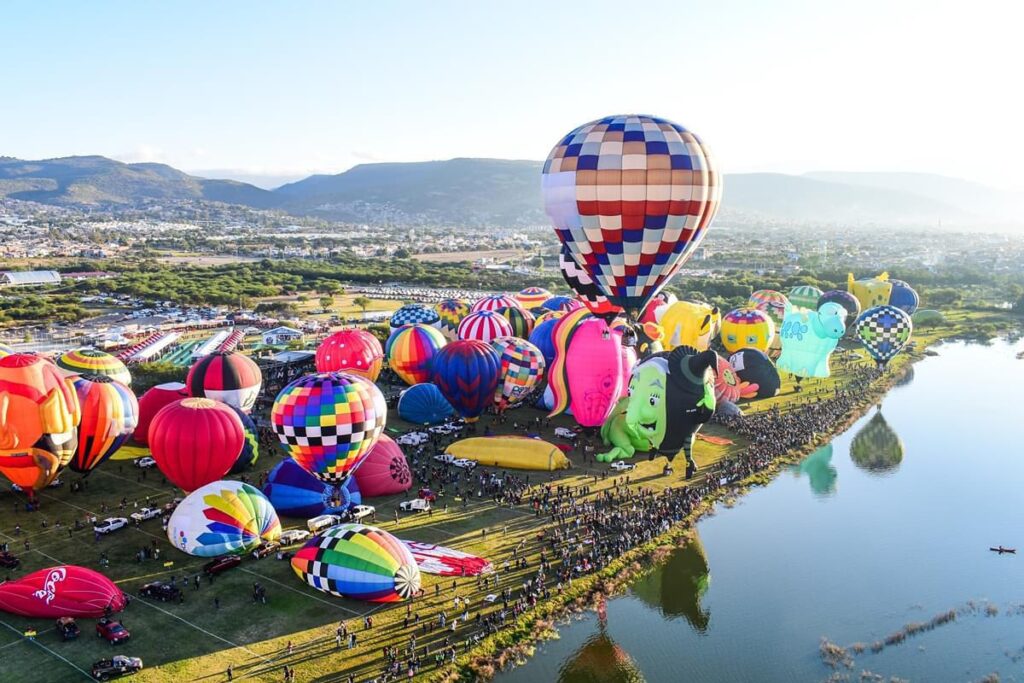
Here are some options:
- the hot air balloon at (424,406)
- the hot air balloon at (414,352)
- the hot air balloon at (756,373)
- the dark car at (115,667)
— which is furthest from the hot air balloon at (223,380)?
the hot air balloon at (756,373)

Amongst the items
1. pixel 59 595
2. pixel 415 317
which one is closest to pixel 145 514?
pixel 59 595

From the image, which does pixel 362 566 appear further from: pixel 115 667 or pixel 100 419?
pixel 100 419

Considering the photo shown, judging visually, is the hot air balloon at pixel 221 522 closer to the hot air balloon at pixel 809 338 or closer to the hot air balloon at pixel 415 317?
the hot air balloon at pixel 415 317

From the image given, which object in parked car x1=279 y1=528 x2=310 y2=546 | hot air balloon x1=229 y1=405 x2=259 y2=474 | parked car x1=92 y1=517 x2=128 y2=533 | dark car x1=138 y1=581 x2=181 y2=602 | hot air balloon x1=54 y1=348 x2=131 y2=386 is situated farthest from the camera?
hot air balloon x1=54 y1=348 x2=131 y2=386

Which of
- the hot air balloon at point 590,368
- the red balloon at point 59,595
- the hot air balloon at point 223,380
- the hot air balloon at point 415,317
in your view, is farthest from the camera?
the hot air balloon at point 415,317

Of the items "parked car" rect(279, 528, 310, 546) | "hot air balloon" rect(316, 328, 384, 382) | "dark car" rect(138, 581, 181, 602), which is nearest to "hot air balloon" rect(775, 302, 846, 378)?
"hot air balloon" rect(316, 328, 384, 382)

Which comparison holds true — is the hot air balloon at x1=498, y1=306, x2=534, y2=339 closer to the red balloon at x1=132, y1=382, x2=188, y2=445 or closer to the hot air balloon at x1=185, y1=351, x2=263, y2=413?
the hot air balloon at x1=185, y1=351, x2=263, y2=413
